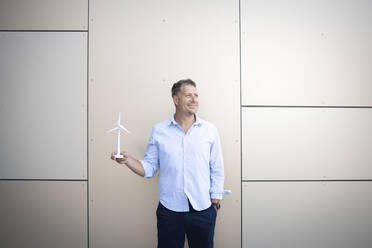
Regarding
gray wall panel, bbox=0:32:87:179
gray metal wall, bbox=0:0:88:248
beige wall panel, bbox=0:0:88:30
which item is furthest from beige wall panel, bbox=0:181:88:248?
beige wall panel, bbox=0:0:88:30

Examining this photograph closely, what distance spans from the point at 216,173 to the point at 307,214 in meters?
1.19

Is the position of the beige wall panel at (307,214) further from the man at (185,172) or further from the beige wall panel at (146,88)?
the man at (185,172)

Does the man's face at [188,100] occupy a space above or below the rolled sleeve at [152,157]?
above

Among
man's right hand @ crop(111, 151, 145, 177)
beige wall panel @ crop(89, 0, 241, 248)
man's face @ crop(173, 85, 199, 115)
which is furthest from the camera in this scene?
beige wall panel @ crop(89, 0, 241, 248)

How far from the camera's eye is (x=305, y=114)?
90.0 inches

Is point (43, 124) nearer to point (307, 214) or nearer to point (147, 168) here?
point (147, 168)

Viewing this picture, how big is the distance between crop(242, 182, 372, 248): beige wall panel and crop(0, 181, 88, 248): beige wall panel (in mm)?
1703

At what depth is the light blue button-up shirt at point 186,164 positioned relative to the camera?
1.79 meters

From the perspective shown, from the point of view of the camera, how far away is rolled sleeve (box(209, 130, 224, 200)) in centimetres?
185

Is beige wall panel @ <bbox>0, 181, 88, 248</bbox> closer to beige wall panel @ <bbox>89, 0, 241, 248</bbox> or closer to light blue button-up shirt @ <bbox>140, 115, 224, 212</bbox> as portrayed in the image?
beige wall panel @ <bbox>89, 0, 241, 248</bbox>

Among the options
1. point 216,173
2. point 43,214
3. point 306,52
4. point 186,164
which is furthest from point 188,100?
point 43,214

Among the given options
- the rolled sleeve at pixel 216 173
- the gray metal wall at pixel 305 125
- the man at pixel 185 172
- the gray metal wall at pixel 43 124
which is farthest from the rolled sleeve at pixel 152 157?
the gray metal wall at pixel 305 125

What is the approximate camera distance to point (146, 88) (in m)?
2.24

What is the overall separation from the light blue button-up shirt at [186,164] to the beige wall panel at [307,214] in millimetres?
602
